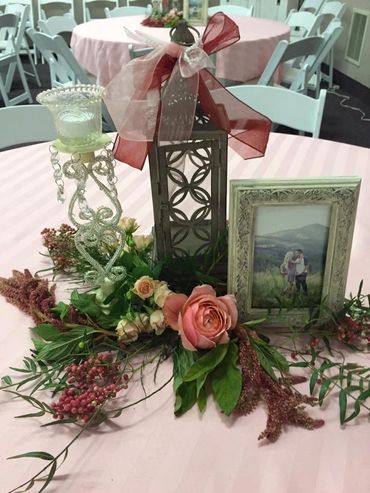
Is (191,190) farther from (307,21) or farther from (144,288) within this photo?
(307,21)

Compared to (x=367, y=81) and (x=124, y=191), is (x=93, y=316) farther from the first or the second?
(x=367, y=81)

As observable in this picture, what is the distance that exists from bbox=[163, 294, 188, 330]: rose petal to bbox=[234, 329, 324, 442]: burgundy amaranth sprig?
84 mm

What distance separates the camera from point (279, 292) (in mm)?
603

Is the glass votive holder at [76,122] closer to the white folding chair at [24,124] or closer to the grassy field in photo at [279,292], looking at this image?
the grassy field in photo at [279,292]

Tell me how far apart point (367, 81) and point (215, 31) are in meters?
3.79

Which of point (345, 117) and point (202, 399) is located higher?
point (202, 399)

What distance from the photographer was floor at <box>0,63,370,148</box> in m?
3.23

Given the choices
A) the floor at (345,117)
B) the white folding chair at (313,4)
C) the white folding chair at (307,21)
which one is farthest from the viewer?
the white folding chair at (313,4)

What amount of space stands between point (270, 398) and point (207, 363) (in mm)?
80

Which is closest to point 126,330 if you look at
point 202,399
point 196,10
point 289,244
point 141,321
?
point 141,321

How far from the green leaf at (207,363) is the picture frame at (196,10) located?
Result: 2.64 meters

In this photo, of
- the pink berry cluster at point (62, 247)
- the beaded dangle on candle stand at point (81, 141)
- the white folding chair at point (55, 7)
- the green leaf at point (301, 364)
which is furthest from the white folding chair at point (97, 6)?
the green leaf at point (301, 364)

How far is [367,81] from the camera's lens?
3865 millimetres

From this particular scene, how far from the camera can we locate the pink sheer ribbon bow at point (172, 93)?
541 mm
